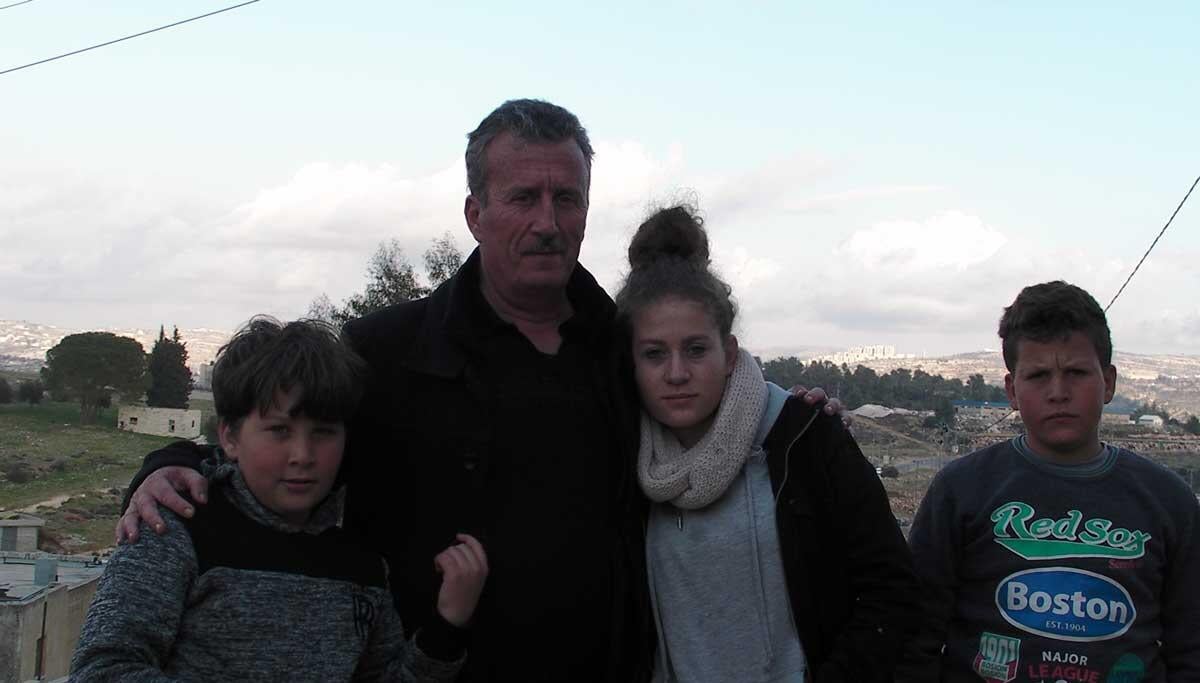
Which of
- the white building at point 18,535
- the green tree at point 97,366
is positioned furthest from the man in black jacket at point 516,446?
the green tree at point 97,366

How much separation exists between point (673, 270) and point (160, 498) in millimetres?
1341

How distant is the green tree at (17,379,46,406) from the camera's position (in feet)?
255

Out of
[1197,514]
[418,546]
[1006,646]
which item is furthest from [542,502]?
[1197,514]

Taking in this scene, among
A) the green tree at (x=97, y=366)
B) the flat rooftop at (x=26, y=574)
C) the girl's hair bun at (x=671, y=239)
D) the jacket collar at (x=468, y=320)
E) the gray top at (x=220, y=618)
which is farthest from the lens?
the green tree at (x=97, y=366)

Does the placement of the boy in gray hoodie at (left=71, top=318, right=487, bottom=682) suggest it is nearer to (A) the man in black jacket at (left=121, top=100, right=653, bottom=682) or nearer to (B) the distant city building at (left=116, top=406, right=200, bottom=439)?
(A) the man in black jacket at (left=121, top=100, right=653, bottom=682)

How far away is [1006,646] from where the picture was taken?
292 cm

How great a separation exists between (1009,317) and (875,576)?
0.96 m

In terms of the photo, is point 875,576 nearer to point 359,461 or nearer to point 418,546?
point 418,546

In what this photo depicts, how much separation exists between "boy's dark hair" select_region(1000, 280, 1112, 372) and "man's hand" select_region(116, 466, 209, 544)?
2.16m

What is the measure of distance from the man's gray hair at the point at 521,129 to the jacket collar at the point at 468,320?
0.26 m

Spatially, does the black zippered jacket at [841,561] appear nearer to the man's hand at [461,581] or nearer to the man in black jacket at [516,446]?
the man in black jacket at [516,446]

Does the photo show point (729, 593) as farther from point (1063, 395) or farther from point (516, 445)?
point (1063, 395)

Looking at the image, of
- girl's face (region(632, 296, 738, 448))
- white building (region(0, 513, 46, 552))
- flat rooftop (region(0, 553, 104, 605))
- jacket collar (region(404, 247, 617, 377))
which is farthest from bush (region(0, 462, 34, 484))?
girl's face (region(632, 296, 738, 448))

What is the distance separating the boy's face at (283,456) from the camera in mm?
2434
